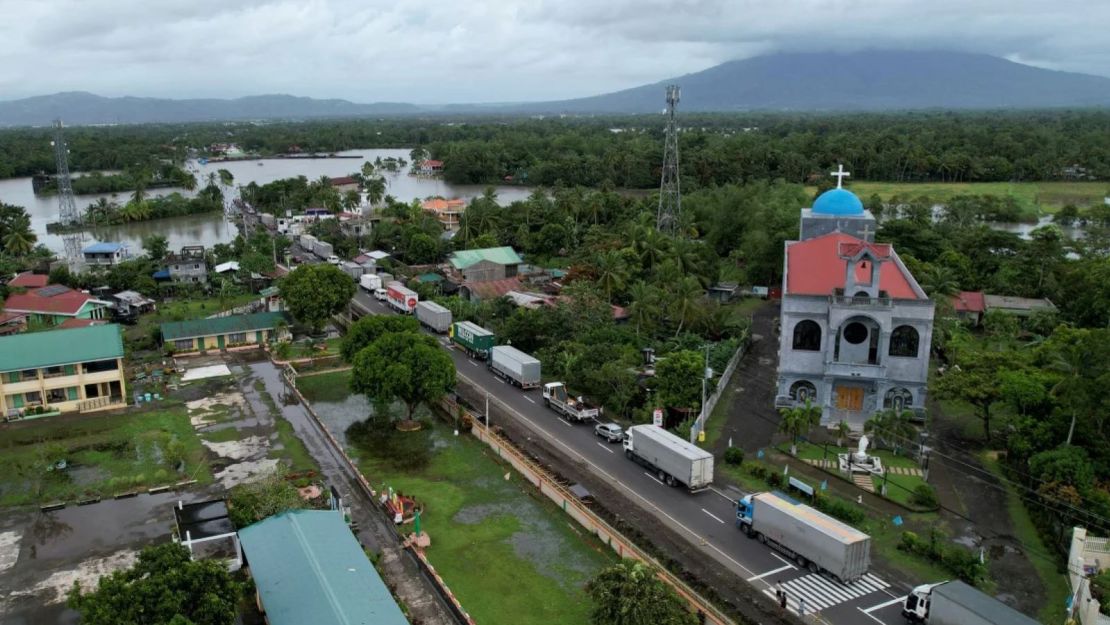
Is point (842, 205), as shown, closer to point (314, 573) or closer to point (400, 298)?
point (400, 298)

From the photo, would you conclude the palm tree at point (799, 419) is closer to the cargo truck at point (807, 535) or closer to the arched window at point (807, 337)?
the arched window at point (807, 337)

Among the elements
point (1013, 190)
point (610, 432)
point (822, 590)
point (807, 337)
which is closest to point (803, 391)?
point (807, 337)

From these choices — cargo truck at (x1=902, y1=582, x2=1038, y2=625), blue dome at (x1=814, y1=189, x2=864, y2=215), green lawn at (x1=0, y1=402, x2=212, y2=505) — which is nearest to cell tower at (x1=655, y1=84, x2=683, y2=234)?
blue dome at (x1=814, y1=189, x2=864, y2=215)

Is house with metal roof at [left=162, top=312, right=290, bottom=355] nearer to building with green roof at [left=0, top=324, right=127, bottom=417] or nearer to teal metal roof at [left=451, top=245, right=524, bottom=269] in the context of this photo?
building with green roof at [left=0, top=324, right=127, bottom=417]

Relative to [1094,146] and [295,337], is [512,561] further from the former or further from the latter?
[1094,146]

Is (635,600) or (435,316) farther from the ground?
(635,600)

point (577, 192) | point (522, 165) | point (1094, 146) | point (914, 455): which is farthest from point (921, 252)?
point (522, 165)
